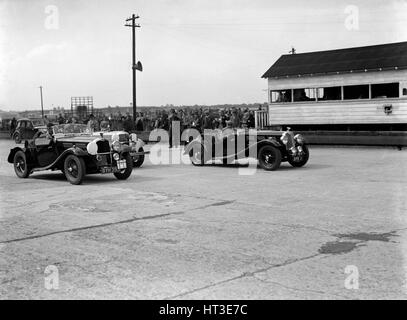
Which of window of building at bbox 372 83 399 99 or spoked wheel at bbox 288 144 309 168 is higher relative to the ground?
window of building at bbox 372 83 399 99

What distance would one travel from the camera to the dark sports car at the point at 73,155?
1271 cm

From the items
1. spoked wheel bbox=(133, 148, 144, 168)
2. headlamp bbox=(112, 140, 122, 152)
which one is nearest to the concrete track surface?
headlamp bbox=(112, 140, 122, 152)

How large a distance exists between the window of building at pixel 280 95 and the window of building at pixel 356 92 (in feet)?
10.3

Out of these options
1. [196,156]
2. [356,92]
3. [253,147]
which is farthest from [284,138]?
[356,92]

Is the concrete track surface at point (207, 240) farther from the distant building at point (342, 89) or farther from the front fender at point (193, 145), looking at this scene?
the distant building at point (342, 89)

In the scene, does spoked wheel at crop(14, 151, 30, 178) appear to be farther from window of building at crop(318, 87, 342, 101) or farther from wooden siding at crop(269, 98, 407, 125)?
window of building at crop(318, 87, 342, 101)

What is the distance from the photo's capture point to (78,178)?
40.6 feet

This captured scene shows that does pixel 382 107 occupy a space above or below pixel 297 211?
above

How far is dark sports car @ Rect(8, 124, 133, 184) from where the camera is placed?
12711mm

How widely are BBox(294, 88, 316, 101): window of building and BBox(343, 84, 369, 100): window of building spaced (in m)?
1.68
